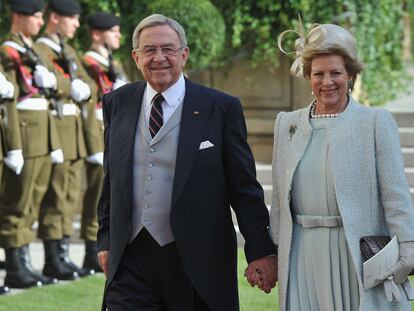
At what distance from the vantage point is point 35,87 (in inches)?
333

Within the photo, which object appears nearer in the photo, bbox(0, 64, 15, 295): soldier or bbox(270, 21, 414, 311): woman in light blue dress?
bbox(270, 21, 414, 311): woman in light blue dress

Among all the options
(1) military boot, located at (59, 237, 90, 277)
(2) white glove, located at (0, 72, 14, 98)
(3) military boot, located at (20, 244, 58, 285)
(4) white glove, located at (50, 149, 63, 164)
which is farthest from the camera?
(1) military boot, located at (59, 237, 90, 277)

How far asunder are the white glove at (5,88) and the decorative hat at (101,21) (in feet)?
5.35

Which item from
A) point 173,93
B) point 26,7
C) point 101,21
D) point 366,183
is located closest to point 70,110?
point 101,21

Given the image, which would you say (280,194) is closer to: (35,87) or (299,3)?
(35,87)

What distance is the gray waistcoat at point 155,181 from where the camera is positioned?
472 cm

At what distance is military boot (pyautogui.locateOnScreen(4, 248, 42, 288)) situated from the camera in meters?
8.30

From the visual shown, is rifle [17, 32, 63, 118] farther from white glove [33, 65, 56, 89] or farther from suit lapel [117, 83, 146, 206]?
suit lapel [117, 83, 146, 206]

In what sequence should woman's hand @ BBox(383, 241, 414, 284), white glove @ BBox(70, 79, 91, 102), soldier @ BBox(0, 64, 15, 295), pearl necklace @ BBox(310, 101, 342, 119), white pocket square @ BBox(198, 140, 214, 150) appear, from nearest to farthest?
woman's hand @ BBox(383, 241, 414, 284) < pearl necklace @ BBox(310, 101, 342, 119) < white pocket square @ BBox(198, 140, 214, 150) < soldier @ BBox(0, 64, 15, 295) < white glove @ BBox(70, 79, 91, 102)

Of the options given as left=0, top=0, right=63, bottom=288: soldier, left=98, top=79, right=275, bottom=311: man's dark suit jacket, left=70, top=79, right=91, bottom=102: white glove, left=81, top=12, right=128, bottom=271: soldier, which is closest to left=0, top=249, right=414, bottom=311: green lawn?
left=0, top=0, right=63, bottom=288: soldier

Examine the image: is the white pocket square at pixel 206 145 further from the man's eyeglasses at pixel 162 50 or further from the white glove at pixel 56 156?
the white glove at pixel 56 156

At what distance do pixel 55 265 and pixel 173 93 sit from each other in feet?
13.3

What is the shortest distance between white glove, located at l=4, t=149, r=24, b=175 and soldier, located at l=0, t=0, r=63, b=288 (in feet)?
0.41

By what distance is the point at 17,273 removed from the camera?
831 cm
